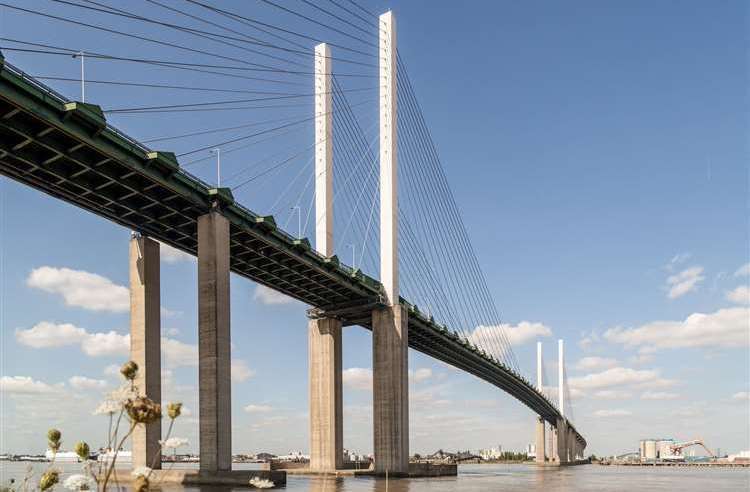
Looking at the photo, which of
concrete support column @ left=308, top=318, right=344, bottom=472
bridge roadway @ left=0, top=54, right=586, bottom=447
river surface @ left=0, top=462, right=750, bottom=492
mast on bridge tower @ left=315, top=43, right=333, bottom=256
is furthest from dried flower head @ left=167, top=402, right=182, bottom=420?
concrete support column @ left=308, top=318, right=344, bottom=472

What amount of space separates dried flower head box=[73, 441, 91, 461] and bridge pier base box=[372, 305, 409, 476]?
67710mm

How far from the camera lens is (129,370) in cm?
357

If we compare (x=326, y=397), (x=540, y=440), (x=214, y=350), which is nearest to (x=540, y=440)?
(x=540, y=440)

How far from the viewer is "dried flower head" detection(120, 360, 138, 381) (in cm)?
354

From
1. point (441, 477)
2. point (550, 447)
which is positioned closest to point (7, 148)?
point (441, 477)

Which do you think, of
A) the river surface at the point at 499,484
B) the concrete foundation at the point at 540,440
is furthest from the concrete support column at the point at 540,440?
the river surface at the point at 499,484

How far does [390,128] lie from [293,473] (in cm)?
3475

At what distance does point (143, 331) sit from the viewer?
49.0m

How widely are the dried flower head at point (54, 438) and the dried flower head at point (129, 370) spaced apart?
670 mm

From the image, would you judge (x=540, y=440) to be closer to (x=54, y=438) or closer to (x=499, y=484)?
(x=499, y=484)

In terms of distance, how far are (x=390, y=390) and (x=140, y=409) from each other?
225ft

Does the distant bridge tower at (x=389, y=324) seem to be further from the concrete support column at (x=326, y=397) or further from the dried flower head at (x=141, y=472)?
the dried flower head at (x=141, y=472)

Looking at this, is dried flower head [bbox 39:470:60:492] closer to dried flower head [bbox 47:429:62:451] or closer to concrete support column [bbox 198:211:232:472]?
dried flower head [bbox 47:429:62:451]

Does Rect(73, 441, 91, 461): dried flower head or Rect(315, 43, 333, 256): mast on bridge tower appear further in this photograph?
Rect(315, 43, 333, 256): mast on bridge tower
